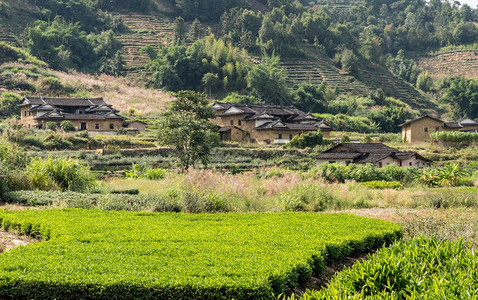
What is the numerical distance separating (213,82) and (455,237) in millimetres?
72295

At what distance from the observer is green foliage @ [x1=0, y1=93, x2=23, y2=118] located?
57.7 m

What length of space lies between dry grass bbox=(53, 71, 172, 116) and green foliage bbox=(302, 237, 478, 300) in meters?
56.3

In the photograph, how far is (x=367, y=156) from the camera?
36688 mm

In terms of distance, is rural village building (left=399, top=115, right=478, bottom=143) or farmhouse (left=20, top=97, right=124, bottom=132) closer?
farmhouse (left=20, top=97, right=124, bottom=132)

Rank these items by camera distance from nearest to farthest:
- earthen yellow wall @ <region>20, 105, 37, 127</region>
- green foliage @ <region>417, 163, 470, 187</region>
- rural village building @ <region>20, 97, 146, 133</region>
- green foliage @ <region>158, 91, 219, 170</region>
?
green foliage @ <region>417, 163, 470, 187</region>, green foliage @ <region>158, 91, 219, 170</region>, rural village building @ <region>20, 97, 146, 133</region>, earthen yellow wall @ <region>20, 105, 37, 127</region>

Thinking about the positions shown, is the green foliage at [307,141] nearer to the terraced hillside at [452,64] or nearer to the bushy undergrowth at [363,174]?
the bushy undergrowth at [363,174]

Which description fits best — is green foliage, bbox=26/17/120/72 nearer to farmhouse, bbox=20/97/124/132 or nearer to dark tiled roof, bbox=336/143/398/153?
farmhouse, bbox=20/97/124/132

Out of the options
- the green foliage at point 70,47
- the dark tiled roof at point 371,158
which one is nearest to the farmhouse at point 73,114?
the dark tiled roof at point 371,158

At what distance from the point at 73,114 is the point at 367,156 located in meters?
31.5

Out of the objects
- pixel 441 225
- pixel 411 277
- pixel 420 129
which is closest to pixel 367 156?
pixel 420 129

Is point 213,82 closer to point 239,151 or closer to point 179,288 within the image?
point 239,151

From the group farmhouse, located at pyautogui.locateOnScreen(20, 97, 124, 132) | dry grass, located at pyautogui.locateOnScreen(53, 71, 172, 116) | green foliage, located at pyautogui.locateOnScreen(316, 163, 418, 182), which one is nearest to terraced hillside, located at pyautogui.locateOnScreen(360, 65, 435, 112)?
dry grass, located at pyautogui.locateOnScreen(53, 71, 172, 116)

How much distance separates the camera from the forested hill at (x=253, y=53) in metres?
81.5

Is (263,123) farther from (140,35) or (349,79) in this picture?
(140,35)
